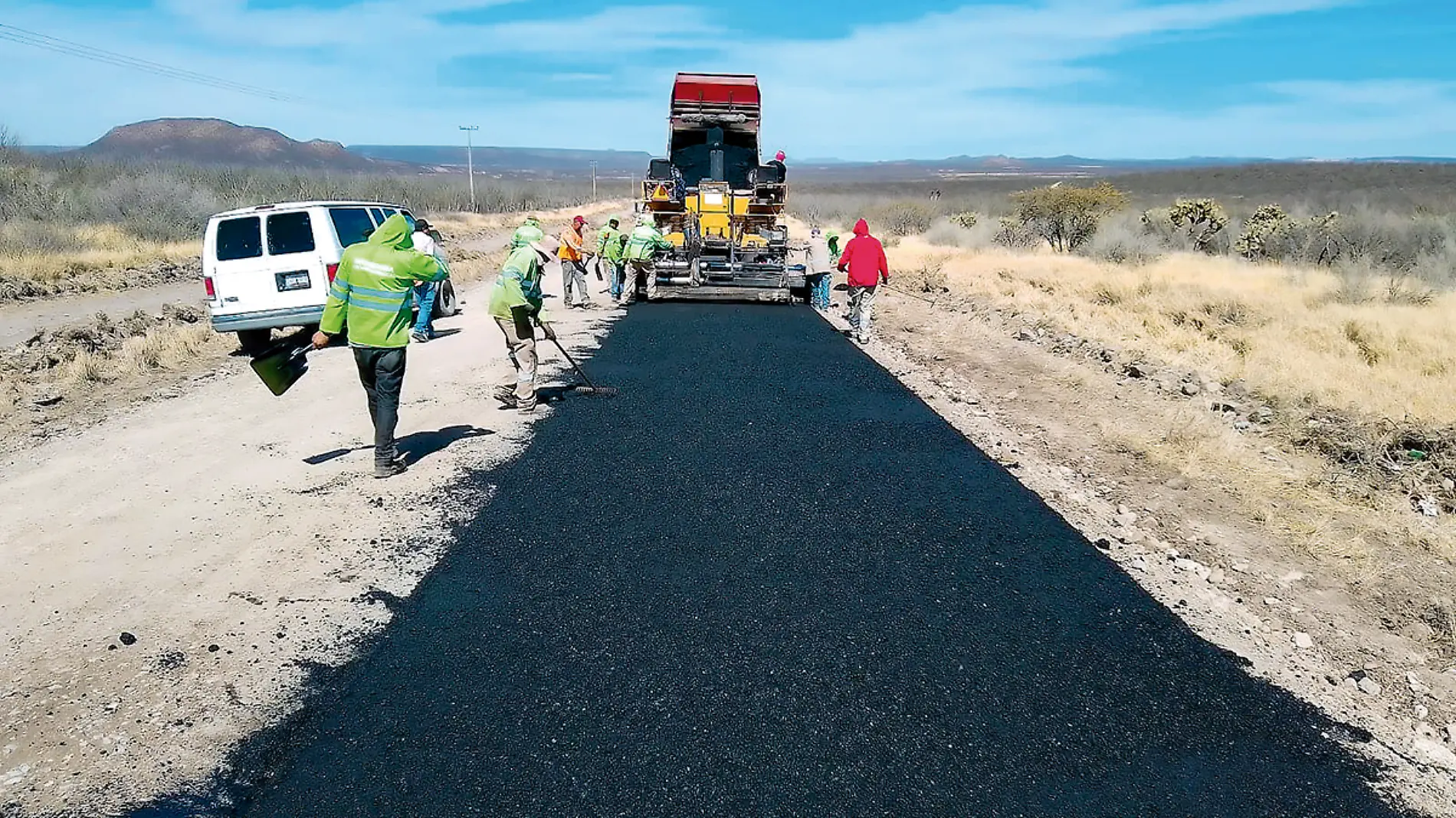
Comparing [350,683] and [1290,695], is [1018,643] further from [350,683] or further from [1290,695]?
[350,683]

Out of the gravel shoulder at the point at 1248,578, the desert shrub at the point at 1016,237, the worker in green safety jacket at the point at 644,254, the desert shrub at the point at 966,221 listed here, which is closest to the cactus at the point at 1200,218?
the desert shrub at the point at 1016,237

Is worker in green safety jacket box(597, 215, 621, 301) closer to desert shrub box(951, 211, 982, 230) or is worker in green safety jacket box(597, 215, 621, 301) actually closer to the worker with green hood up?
the worker with green hood up

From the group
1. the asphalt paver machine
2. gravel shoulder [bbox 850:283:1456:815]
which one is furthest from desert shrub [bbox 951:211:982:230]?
gravel shoulder [bbox 850:283:1456:815]

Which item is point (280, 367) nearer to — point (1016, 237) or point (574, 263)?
point (574, 263)

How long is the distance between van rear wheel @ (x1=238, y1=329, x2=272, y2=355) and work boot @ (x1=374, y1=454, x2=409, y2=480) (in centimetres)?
645

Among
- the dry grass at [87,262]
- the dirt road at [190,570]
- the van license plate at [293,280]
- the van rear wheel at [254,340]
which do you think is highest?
the van license plate at [293,280]

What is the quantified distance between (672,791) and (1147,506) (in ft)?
15.7

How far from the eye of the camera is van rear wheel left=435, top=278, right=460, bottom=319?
53.4ft

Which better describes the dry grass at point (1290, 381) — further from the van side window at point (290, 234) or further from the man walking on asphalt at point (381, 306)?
the van side window at point (290, 234)

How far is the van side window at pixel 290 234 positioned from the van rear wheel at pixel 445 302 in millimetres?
3641

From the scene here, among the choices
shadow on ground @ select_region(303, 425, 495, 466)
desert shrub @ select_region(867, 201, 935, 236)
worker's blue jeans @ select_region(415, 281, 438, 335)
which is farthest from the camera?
desert shrub @ select_region(867, 201, 935, 236)

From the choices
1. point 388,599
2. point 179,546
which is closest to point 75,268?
point 179,546

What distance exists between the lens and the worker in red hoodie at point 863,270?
46.4 ft

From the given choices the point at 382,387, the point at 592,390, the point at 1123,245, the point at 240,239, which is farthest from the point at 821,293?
the point at 1123,245
